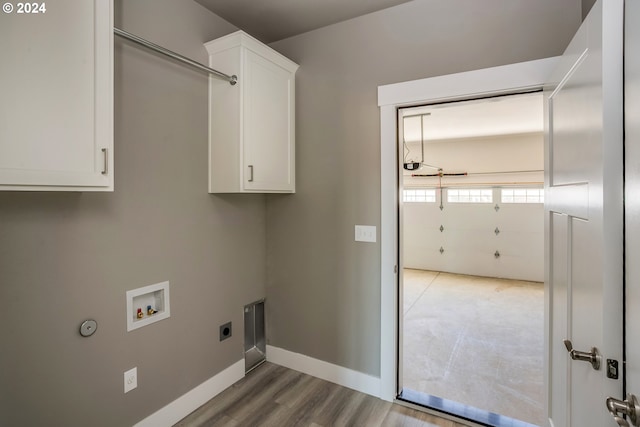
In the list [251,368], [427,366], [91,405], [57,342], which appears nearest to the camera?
[57,342]

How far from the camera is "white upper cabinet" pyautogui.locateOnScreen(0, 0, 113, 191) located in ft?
3.51

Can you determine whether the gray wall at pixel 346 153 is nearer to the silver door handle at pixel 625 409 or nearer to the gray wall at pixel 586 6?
the gray wall at pixel 586 6

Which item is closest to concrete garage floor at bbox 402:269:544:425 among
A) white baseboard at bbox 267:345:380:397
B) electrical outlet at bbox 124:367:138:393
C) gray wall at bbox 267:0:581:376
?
white baseboard at bbox 267:345:380:397

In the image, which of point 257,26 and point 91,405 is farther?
point 257,26

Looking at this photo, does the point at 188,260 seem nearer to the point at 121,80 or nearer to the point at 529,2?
the point at 121,80

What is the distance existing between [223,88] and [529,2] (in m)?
1.84

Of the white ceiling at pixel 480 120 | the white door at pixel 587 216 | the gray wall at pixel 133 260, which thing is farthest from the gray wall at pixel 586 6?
the gray wall at pixel 133 260

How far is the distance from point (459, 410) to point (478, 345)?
132 centimetres

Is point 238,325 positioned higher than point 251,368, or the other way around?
point 238,325

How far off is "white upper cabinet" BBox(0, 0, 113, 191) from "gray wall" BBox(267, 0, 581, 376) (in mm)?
1399

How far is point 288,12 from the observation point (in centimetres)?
216

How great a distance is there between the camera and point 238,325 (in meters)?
2.43

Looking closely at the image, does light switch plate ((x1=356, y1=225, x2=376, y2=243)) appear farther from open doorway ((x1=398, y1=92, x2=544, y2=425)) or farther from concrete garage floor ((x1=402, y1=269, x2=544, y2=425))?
concrete garage floor ((x1=402, y1=269, x2=544, y2=425))

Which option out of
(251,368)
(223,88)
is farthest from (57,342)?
(223,88)
